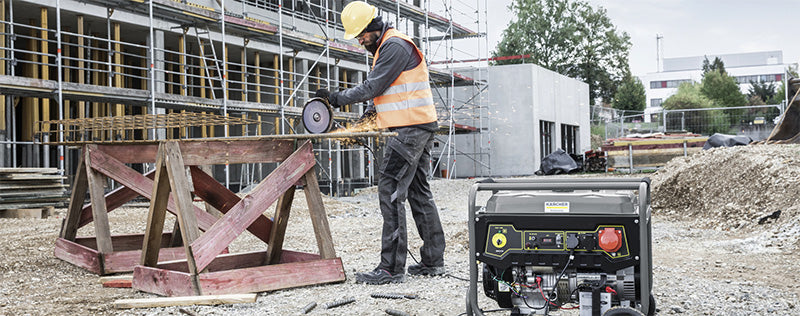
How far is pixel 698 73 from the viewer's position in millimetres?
86125

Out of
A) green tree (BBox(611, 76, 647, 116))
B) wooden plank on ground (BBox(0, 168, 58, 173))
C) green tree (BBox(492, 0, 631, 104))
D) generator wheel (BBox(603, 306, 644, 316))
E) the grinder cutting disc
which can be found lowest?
generator wheel (BBox(603, 306, 644, 316))

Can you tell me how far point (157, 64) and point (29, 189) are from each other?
17.7ft

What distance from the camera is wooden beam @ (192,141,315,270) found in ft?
14.0

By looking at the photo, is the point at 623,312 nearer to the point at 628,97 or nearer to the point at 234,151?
the point at 234,151

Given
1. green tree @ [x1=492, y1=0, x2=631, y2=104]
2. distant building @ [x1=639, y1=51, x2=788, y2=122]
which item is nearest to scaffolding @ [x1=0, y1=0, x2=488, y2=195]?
green tree @ [x1=492, y1=0, x2=631, y2=104]

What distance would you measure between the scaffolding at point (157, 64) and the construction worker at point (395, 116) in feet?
15.1

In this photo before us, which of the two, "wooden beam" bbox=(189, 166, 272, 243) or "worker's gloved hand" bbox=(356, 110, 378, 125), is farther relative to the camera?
"worker's gloved hand" bbox=(356, 110, 378, 125)

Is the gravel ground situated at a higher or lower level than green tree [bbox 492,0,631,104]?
lower

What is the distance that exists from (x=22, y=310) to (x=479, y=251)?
2.84 meters

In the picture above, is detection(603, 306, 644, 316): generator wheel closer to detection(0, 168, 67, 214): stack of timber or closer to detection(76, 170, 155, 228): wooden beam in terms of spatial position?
detection(76, 170, 155, 228): wooden beam

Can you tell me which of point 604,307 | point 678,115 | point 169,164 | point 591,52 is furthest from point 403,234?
point 591,52

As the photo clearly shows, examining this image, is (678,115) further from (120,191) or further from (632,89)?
(632,89)

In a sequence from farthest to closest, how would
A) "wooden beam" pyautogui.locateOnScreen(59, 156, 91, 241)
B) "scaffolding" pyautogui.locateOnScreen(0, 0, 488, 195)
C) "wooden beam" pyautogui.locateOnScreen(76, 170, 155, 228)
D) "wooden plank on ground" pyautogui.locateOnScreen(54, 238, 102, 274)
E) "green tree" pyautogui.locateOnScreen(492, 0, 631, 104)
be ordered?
"green tree" pyautogui.locateOnScreen(492, 0, 631, 104) → "scaffolding" pyautogui.locateOnScreen(0, 0, 488, 195) → "wooden beam" pyautogui.locateOnScreen(76, 170, 155, 228) → "wooden beam" pyautogui.locateOnScreen(59, 156, 91, 241) → "wooden plank on ground" pyautogui.locateOnScreen(54, 238, 102, 274)

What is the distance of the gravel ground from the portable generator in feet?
2.68
